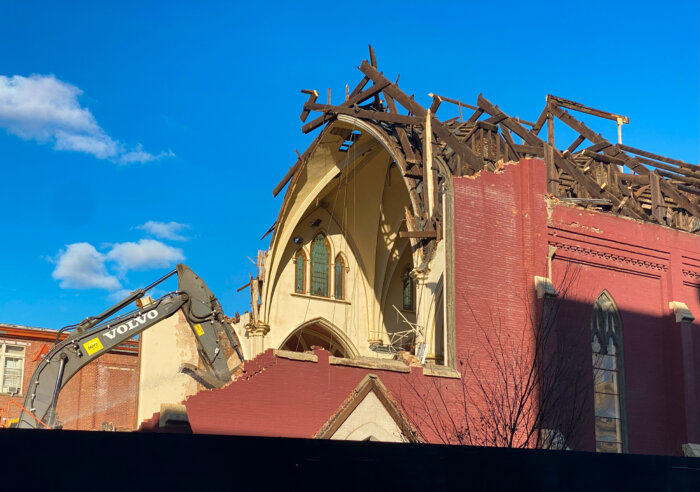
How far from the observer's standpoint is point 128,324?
2317cm

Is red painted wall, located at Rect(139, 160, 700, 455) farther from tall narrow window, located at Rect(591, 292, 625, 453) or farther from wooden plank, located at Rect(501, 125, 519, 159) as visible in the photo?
wooden plank, located at Rect(501, 125, 519, 159)

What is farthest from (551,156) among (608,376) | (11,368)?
(11,368)

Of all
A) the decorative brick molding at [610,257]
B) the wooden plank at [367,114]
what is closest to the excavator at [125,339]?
the wooden plank at [367,114]

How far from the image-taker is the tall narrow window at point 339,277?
35938 mm

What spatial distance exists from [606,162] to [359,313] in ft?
40.7

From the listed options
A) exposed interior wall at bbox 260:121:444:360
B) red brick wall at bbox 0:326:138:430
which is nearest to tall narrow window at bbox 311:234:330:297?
exposed interior wall at bbox 260:121:444:360

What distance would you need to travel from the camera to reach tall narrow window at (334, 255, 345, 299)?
118 feet

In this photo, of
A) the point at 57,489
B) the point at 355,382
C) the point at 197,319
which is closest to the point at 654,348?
the point at 355,382

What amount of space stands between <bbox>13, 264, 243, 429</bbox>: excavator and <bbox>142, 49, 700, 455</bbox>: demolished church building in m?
2.14

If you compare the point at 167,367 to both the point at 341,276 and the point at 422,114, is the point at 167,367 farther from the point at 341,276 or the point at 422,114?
the point at 422,114

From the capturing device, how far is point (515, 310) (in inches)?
853

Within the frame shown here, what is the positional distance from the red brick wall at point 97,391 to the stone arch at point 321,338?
7.40 m

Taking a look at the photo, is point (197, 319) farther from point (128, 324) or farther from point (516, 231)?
point (516, 231)

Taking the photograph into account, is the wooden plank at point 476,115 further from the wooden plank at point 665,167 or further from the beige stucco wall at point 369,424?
the beige stucco wall at point 369,424
